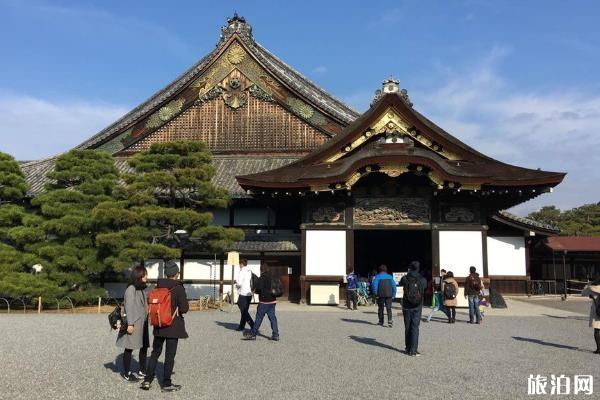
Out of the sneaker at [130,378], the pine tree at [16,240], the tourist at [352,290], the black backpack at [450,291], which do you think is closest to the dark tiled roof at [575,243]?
the tourist at [352,290]

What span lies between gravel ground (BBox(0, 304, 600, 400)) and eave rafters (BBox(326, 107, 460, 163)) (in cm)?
749

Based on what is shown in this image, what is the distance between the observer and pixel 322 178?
1716 cm

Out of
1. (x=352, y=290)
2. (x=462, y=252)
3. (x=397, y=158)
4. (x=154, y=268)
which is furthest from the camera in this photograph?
(x=154, y=268)

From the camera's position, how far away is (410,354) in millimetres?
8734

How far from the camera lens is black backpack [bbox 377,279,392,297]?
1231cm

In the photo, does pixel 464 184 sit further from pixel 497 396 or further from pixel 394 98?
pixel 497 396

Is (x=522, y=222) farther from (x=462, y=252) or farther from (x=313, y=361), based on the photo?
(x=313, y=361)

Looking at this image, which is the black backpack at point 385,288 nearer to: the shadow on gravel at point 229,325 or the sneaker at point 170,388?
the shadow on gravel at point 229,325

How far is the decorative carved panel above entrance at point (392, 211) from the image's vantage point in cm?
1821

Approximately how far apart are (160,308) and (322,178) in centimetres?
1133

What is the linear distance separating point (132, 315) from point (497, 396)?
485 cm

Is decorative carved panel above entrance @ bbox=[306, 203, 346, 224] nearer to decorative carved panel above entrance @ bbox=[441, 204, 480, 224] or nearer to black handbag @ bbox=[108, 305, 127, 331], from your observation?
decorative carved panel above entrance @ bbox=[441, 204, 480, 224]

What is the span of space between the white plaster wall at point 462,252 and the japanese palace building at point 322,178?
36 millimetres

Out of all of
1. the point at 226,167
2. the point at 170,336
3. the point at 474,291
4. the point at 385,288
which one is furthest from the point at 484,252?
the point at 170,336
